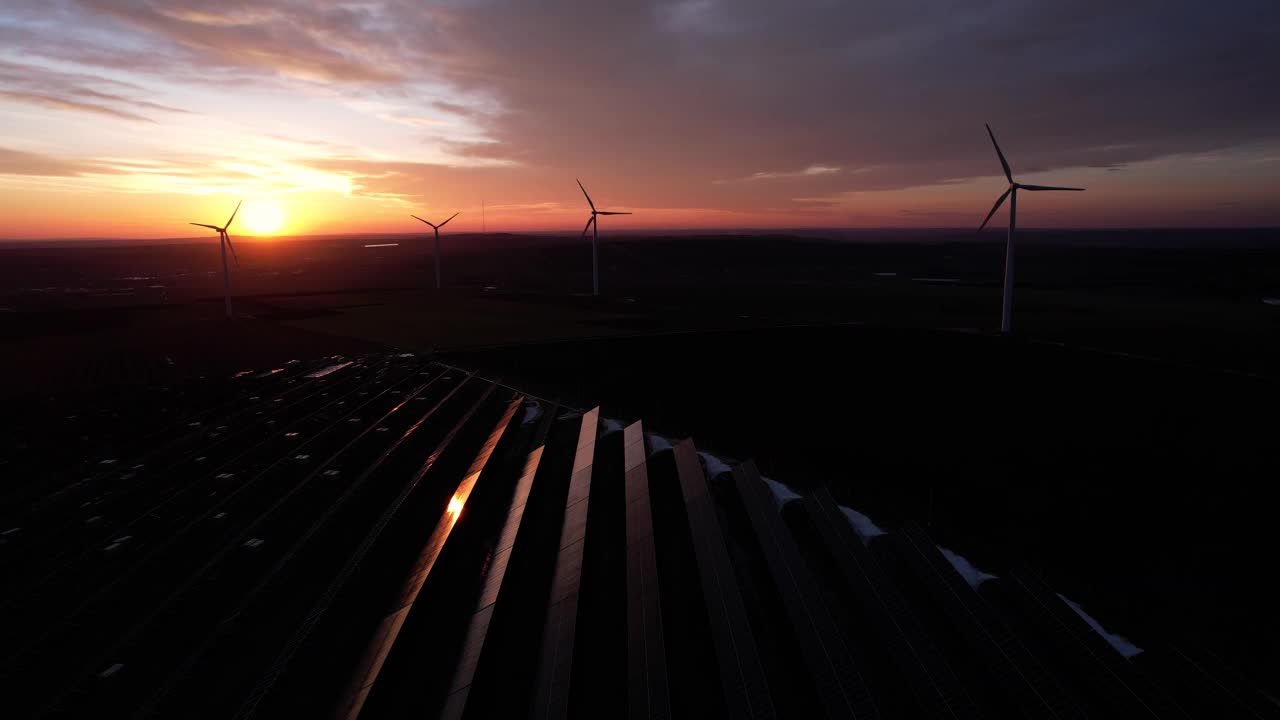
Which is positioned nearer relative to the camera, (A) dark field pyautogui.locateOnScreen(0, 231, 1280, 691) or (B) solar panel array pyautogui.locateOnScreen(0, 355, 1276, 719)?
(B) solar panel array pyautogui.locateOnScreen(0, 355, 1276, 719)

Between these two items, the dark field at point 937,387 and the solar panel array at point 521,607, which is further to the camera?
the dark field at point 937,387

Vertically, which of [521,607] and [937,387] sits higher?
[521,607]

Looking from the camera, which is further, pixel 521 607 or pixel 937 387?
pixel 937 387

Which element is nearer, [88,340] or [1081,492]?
[1081,492]

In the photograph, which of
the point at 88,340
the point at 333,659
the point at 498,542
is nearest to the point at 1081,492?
the point at 498,542

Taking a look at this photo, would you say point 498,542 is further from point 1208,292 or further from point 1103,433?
point 1208,292
